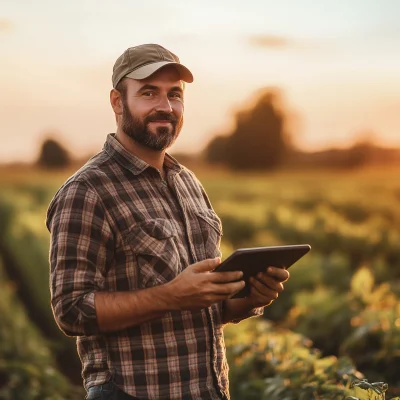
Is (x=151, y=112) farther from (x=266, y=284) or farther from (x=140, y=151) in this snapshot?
(x=266, y=284)

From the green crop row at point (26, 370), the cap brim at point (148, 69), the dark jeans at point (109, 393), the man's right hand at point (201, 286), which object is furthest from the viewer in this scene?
the green crop row at point (26, 370)

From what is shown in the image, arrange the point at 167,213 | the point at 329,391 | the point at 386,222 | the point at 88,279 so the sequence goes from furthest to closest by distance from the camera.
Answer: the point at 386,222, the point at 329,391, the point at 167,213, the point at 88,279

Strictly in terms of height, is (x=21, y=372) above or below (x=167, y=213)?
below

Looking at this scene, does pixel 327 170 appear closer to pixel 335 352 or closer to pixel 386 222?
pixel 386 222

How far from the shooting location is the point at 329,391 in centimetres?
387

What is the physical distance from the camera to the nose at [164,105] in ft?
10.1

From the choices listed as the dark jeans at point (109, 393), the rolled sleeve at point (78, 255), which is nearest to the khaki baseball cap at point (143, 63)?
the rolled sleeve at point (78, 255)

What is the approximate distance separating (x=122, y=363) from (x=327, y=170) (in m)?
37.6

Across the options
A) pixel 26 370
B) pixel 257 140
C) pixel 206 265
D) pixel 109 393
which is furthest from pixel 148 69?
pixel 257 140

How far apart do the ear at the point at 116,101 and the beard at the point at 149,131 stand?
7cm

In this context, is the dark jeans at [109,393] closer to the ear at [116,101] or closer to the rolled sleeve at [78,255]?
the rolled sleeve at [78,255]

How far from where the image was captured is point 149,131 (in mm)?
3061

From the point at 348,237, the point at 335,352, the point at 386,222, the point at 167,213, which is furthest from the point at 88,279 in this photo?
the point at 386,222

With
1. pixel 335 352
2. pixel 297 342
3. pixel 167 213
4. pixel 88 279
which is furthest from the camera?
pixel 335 352
